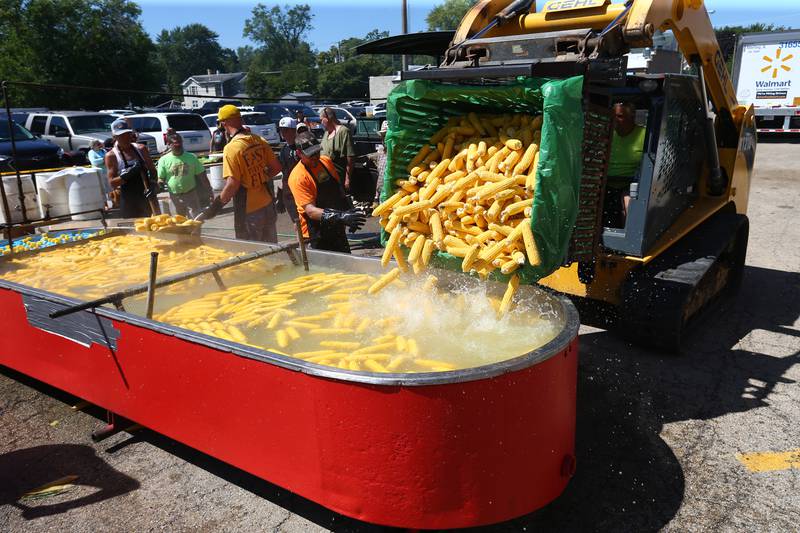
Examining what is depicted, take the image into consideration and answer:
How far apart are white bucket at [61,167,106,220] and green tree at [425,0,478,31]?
107 metres

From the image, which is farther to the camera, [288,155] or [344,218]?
[288,155]

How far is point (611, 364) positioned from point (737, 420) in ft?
3.71

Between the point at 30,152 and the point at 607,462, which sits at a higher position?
the point at 30,152

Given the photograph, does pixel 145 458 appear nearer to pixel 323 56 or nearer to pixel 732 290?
pixel 732 290

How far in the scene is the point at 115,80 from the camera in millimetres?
44688

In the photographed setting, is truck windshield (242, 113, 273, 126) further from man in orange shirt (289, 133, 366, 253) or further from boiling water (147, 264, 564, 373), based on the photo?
boiling water (147, 264, 564, 373)

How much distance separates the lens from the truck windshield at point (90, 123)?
64.2 ft

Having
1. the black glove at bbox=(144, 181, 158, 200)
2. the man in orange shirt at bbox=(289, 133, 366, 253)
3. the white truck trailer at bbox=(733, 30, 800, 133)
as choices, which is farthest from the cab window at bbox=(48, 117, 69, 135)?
the white truck trailer at bbox=(733, 30, 800, 133)

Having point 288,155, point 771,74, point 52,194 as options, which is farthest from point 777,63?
point 52,194

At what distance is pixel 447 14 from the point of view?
111750 mm

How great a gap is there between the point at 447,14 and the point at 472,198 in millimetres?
118230

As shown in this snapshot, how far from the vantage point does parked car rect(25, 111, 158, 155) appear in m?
18.9

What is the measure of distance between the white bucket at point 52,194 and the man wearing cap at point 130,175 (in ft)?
7.57

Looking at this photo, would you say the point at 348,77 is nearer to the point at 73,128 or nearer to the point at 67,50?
the point at 67,50
